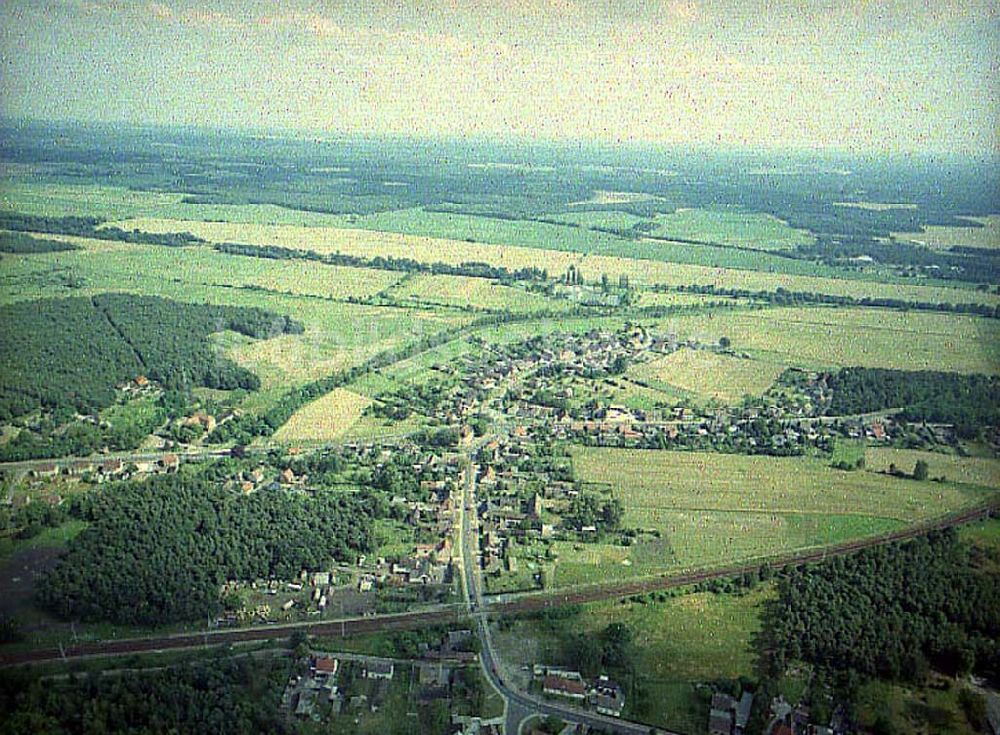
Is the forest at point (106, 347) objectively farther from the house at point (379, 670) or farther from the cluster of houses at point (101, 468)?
the house at point (379, 670)

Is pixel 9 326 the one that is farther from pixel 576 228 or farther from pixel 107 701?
pixel 576 228

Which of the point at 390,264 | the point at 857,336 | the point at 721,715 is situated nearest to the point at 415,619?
the point at 721,715

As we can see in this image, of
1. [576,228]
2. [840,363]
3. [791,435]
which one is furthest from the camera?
[576,228]

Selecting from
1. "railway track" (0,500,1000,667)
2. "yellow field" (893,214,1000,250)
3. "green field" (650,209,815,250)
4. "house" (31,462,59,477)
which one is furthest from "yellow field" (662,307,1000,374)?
"house" (31,462,59,477)

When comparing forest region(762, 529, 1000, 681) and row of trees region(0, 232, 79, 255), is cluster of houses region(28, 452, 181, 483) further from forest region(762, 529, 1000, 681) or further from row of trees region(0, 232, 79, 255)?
forest region(762, 529, 1000, 681)

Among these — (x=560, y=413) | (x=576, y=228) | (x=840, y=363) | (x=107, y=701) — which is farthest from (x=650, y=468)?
(x=576, y=228)

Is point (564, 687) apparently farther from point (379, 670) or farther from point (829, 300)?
point (829, 300)
